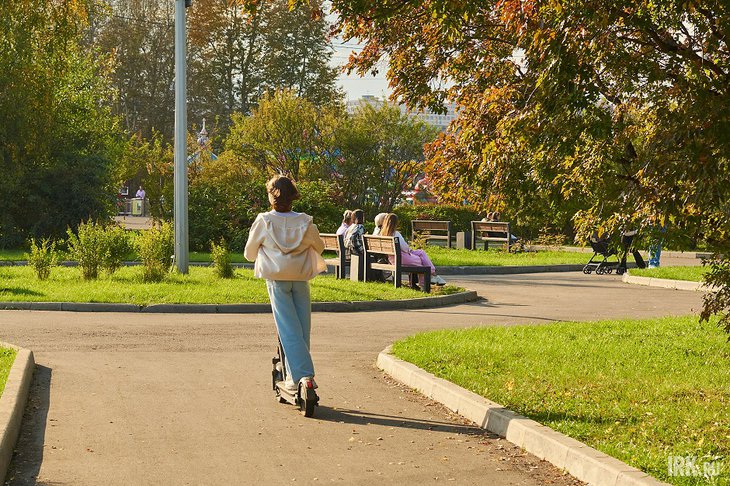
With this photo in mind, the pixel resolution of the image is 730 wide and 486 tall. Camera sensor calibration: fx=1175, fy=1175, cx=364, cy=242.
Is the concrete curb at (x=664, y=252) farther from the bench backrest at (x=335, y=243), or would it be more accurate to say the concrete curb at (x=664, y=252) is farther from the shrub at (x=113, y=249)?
the shrub at (x=113, y=249)

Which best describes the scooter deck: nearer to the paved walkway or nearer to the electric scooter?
the electric scooter

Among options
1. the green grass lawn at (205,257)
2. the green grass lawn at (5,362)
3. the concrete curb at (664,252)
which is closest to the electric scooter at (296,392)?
the green grass lawn at (5,362)

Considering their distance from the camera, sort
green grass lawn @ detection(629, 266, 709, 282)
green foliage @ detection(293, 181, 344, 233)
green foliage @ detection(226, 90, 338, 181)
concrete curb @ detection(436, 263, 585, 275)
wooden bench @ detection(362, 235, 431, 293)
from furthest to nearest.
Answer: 1. green foliage @ detection(226, 90, 338, 181)
2. green foliage @ detection(293, 181, 344, 233)
3. concrete curb @ detection(436, 263, 585, 275)
4. green grass lawn @ detection(629, 266, 709, 282)
5. wooden bench @ detection(362, 235, 431, 293)

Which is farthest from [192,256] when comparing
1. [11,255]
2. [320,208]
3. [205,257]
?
[320,208]

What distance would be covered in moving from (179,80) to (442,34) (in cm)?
1088

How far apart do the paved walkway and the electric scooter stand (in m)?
0.11

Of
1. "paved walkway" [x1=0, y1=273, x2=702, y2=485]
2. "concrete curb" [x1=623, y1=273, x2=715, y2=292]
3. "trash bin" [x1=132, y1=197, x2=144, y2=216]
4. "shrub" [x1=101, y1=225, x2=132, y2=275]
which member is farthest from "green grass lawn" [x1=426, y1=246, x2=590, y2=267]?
"trash bin" [x1=132, y1=197, x2=144, y2=216]

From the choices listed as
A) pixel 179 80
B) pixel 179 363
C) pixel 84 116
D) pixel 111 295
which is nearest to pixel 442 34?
pixel 179 363

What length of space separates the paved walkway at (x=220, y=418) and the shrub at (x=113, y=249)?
17.5 ft

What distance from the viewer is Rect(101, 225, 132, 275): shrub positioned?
20.4 m

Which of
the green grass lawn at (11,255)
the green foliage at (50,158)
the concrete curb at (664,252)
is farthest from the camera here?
the concrete curb at (664,252)

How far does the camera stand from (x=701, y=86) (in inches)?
347

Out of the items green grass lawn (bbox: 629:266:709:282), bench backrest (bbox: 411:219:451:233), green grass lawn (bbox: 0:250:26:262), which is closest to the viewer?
green grass lawn (bbox: 629:266:709:282)

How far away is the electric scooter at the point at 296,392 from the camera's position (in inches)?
335
